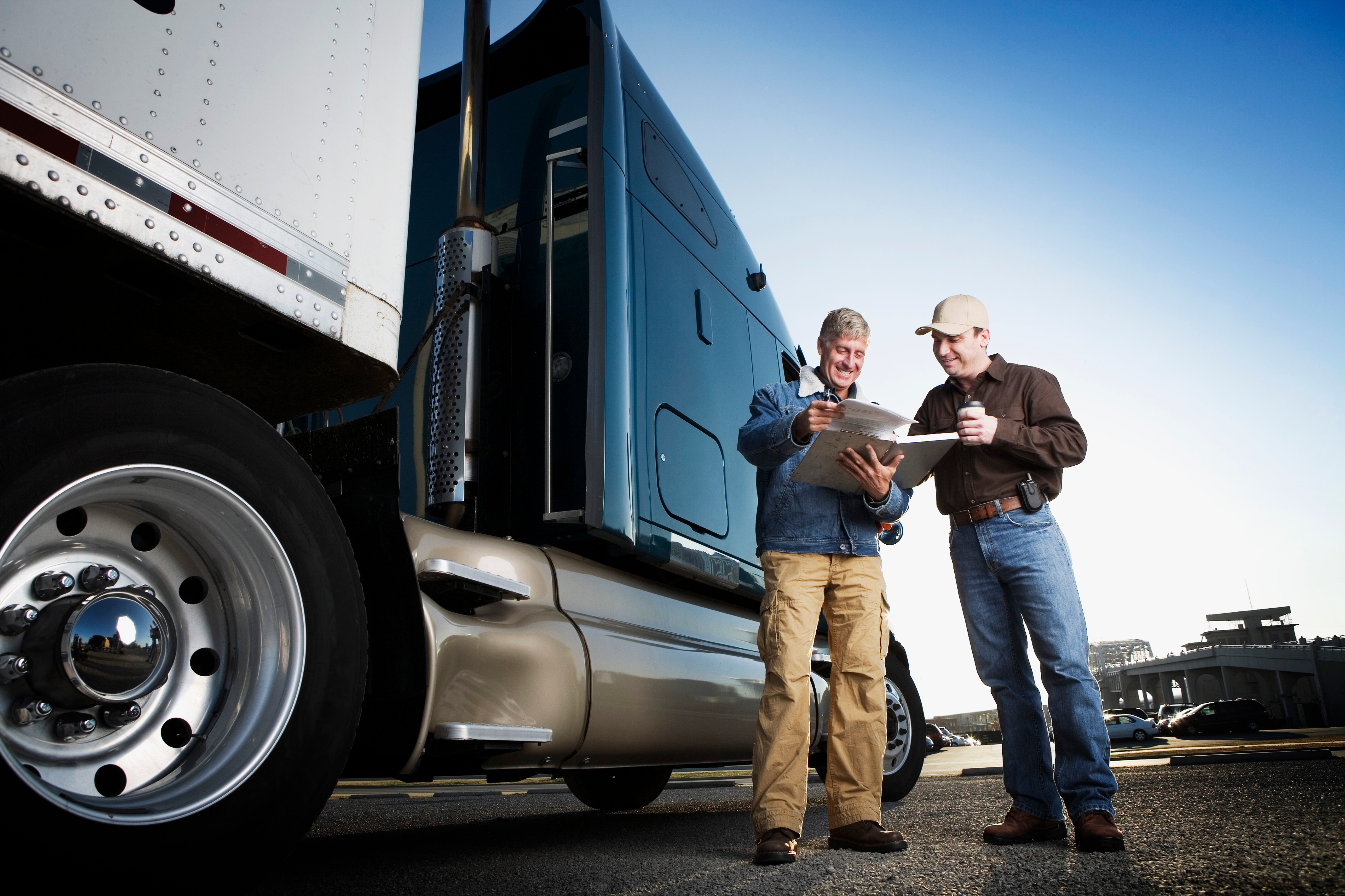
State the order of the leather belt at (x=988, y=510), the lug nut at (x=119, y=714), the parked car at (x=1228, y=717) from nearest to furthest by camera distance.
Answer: the lug nut at (x=119, y=714) → the leather belt at (x=988, y=510) → the parked car at (x=1228, y=717)

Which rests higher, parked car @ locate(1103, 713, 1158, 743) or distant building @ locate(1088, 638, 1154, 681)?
distant building @ locate(1088, 638, 1154, 681)

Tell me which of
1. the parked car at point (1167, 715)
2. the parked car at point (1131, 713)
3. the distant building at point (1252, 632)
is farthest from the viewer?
the distant building at point (1252, 632)

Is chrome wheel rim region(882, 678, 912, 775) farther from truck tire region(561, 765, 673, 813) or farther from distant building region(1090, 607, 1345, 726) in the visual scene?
distant building region(1090, 607, 1345, 726)

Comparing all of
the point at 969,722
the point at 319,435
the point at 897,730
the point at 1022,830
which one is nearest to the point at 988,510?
the point at 1022,830

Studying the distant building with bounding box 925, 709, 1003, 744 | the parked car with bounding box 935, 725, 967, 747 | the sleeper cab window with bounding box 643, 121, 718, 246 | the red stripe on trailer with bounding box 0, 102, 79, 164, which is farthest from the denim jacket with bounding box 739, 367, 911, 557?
the distant building with bounding box 925, 709, 1003, 744

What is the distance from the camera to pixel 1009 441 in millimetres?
2760

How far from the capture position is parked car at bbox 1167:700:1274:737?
103 feet

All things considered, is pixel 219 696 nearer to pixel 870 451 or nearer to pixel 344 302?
pixel 344 302

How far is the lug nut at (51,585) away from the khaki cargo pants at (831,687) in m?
1.70

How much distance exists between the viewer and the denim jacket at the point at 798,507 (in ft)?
9.04

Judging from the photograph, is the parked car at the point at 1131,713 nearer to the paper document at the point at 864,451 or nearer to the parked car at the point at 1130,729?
the parked car at the point at 1130,729

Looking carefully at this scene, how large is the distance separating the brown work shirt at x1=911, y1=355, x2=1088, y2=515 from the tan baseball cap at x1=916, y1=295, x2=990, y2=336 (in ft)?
0.53

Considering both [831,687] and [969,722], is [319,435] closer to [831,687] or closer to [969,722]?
[831,687]

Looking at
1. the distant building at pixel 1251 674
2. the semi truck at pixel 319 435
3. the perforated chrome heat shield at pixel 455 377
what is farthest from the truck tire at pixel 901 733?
the distant building at pixel 1251 674
